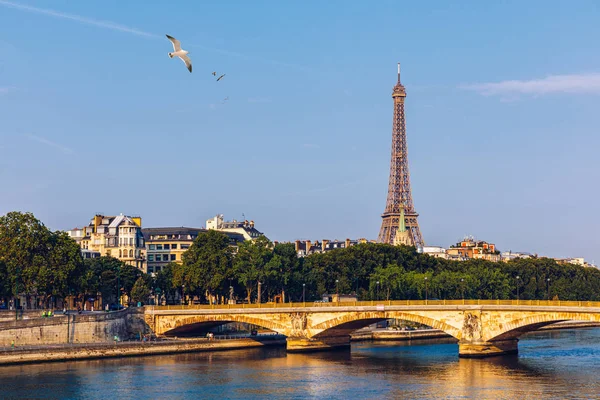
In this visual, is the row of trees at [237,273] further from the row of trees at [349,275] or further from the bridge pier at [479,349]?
the bridge pier at [479,349]

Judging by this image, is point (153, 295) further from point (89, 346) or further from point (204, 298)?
point (89, 346)

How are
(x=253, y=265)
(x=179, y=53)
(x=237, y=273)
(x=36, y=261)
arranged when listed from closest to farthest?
(x=179, y=53) < (x=36, y=261) < (x=237, y=273) < (x=253, y=265)

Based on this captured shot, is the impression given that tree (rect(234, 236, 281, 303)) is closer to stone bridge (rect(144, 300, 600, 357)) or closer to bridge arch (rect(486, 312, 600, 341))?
stone bridge (rect(144, 300, 600, 357))

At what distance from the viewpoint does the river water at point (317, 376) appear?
244ft

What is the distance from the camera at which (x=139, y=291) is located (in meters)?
141

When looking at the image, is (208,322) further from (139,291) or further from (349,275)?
(349,275)

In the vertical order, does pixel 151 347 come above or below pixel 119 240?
below

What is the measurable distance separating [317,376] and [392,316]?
20593 mm

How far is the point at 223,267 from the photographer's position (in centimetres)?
13062

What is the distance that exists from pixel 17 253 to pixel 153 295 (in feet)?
155

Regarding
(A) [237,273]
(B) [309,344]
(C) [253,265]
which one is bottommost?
(B) [309,344]

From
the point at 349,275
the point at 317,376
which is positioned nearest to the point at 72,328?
the point at 317,376

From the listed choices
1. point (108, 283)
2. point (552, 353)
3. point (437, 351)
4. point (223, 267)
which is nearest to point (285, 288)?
point (223, 267)

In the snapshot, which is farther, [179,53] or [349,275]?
[349,275]
